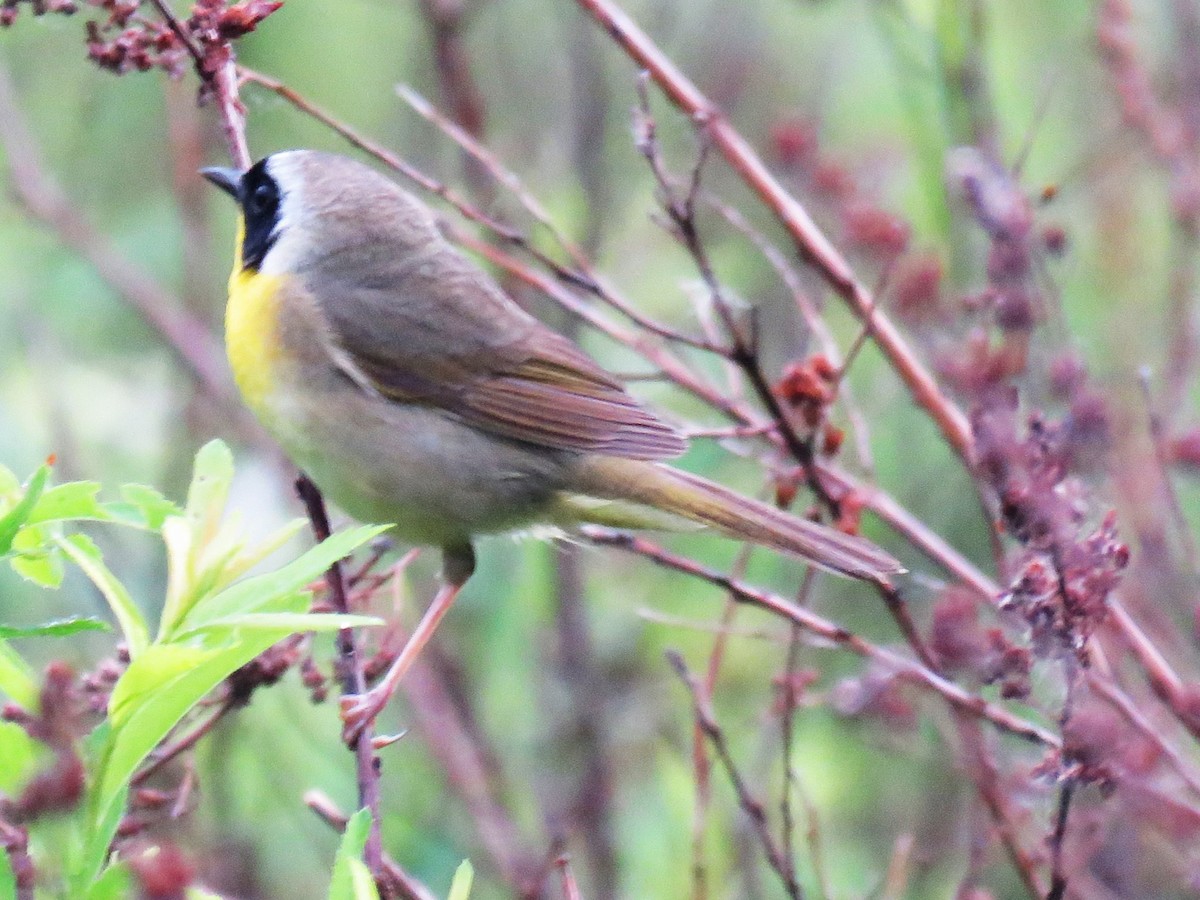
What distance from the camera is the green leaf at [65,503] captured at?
53.9 inches

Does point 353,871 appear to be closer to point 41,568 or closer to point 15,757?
point 15,757

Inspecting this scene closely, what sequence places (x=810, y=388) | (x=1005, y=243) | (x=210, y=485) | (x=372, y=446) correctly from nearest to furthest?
(x=210, y=485), (x=1005, y=243), (x=810, y=388), (x=372, y=446)

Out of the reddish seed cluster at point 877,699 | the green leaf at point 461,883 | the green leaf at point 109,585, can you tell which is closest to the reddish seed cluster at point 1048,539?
the reddish seed cluster at point 877,699

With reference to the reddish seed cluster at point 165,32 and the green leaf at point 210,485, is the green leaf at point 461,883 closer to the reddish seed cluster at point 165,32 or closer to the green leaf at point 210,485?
the green leaf at point 210,485

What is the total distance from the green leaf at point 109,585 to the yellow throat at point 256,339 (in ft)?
4.39

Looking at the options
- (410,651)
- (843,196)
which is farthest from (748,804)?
(843,196)

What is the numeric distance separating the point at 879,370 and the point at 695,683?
2481 millimetres

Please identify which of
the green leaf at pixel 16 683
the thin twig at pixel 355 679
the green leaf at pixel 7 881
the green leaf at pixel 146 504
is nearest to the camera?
the green leaf at pixel 7 881

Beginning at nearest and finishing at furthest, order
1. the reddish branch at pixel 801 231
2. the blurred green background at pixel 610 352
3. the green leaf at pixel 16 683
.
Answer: the green leaf at pixel 16 683
the reddish branch at pixel 801 231
the blurred green background at pixel 610 352

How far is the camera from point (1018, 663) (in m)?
1.81

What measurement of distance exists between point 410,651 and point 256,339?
62 cm

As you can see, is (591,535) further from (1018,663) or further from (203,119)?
(203,119)

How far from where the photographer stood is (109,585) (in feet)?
4.60

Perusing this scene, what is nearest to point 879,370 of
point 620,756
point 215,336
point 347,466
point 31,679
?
point 620,756
